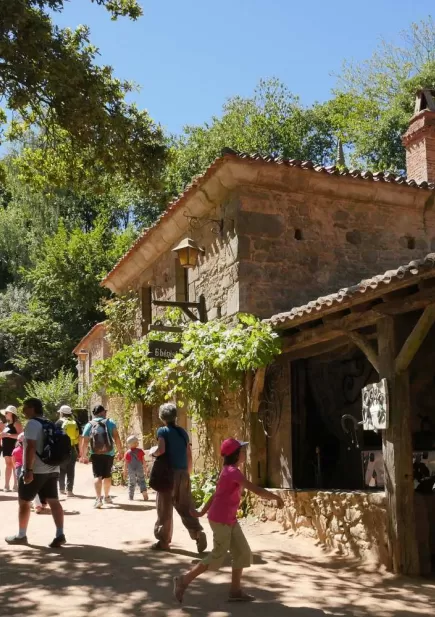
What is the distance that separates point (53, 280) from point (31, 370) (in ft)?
12.5

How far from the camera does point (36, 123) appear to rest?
9.19m

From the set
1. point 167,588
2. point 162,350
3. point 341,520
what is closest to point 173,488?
A: point 167,588

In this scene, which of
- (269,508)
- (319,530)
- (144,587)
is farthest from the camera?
(269,508)

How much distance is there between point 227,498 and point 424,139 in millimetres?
9828

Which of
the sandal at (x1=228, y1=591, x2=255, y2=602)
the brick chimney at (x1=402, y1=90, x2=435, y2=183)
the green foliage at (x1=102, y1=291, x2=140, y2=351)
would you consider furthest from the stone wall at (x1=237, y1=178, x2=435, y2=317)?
the green foliage at (x1=102, y1=291, x2=140, y2=351)

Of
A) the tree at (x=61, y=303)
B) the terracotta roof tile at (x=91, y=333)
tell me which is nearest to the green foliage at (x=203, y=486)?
the terracotta roof tile at (x=91, y=333)

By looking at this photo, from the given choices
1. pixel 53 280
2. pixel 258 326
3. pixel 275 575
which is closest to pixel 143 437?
pixel 258 326

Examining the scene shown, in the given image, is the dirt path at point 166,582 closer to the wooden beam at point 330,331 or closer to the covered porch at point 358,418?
the covered porch at point 358,418

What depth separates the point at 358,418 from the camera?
9836 mm

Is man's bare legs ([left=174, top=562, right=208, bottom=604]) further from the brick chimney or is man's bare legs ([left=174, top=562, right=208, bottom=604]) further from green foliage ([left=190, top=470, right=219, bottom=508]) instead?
the brick chimney

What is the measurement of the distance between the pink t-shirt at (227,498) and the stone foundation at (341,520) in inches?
80.1

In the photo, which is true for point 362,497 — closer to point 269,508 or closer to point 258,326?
point 269,508

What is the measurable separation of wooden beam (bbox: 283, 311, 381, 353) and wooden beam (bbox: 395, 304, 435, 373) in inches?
18.8

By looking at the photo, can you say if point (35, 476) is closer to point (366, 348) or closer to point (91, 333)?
point (366, 348)
